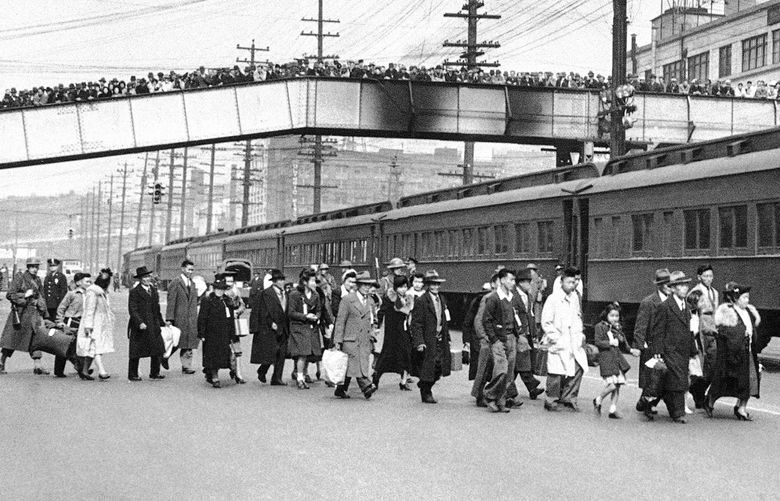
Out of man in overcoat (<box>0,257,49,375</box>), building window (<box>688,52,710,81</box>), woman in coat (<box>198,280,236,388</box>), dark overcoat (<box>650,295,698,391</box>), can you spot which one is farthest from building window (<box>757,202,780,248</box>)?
building window (<box>688,52,710,81</box>)

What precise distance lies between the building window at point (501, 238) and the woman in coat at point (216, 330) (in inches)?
527

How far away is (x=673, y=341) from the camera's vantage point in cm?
1322

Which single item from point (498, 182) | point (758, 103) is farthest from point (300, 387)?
point (758, 103)

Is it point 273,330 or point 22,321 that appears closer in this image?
point 273,330

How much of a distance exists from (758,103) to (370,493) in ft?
127

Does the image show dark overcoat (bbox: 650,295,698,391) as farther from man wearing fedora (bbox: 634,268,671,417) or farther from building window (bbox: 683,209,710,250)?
building window (bbox: 683,209,710,250)

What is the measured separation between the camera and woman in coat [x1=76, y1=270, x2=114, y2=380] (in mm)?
17859

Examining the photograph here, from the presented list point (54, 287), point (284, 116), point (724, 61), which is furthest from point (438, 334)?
point (724, 61)

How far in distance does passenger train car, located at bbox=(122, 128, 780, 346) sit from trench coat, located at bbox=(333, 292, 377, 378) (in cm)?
783

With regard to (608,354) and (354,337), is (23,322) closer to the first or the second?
(354,337)

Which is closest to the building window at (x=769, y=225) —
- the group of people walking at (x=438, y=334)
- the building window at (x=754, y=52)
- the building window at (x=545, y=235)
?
the group of people walking at (x=438, y=334)

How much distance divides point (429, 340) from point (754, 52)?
62.3 meters

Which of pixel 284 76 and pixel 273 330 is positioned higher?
pixel 284 76

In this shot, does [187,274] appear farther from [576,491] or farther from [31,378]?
[576,491]
